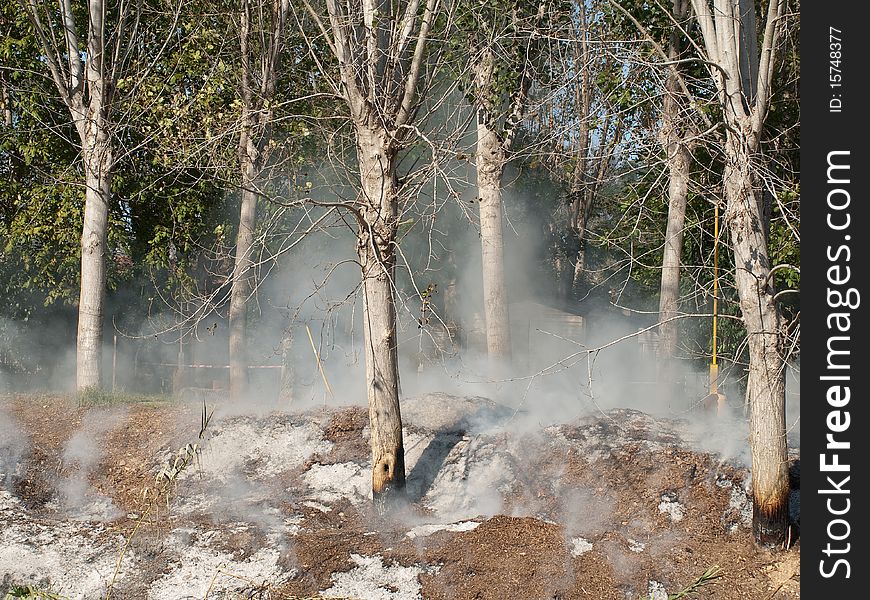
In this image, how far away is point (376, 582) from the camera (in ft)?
22.0

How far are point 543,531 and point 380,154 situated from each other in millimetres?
3856

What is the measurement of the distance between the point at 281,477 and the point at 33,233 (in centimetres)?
801

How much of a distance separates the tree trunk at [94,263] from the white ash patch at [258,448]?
317 centimetres

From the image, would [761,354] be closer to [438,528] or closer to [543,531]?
[543,531]

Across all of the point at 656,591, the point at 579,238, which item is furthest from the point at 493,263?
the point at 579,238

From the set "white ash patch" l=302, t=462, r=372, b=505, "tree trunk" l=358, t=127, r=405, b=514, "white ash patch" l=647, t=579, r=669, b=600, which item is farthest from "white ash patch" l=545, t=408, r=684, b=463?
"white ash patch" l=647, t=579, r=669, b=600

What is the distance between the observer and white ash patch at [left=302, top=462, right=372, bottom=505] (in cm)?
905

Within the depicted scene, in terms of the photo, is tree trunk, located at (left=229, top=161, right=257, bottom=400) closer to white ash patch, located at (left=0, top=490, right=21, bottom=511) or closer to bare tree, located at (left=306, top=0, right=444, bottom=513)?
white ash patch, located at (left=0, top=490, right=21, bottom=511)

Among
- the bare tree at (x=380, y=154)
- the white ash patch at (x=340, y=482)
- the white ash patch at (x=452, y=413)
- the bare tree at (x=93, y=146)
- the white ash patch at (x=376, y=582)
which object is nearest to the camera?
the white ash patch at (x=376, y=582)

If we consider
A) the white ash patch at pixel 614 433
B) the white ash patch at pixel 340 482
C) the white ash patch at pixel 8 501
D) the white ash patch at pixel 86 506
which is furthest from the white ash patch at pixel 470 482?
the white ash patch at pixel 8 501

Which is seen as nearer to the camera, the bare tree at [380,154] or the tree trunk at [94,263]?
the bare tree at [380,154]

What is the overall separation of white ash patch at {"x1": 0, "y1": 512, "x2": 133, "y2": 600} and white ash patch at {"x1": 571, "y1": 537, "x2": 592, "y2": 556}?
3.70m

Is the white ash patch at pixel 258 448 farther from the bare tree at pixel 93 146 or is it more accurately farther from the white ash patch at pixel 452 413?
the bare tree at pixel 93 146

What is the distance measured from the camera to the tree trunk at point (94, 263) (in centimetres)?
1252
